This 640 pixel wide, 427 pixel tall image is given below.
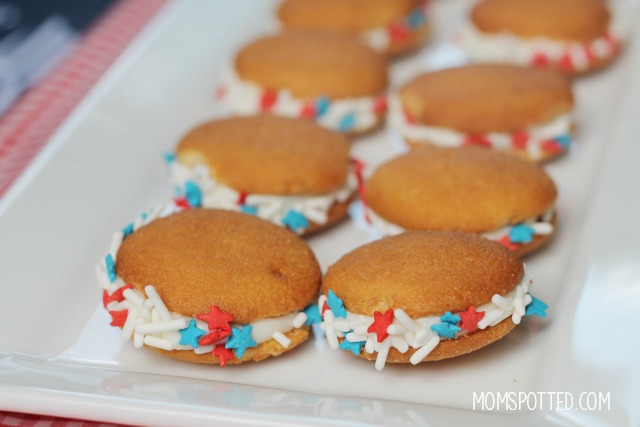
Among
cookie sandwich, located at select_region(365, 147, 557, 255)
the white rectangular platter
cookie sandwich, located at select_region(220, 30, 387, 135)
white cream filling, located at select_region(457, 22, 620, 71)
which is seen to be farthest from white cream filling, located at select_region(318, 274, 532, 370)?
white cream filling, located at select_region(457, 22, 620, 71)

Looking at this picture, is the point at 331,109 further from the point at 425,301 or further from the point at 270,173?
the point at 425,301

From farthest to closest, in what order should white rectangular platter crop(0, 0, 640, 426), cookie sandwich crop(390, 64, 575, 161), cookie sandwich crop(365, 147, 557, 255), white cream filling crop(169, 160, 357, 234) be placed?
cookie sandwich crop(390, 64, 575, 161) → white cream filling crop(169, 160, 357, 234) → cookie sandwich crop(365, 147, 557, 255) → white rectangular platter crop(0, 0, 640, 426)

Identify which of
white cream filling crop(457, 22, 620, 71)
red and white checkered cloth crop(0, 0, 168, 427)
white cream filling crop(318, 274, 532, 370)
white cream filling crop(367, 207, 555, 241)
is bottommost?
white cream filling crop(457, 22, 620, 71)

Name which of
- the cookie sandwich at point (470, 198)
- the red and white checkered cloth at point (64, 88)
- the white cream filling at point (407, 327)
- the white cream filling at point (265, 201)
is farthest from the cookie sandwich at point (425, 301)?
the red and white checkered cloth at point (64, 88)

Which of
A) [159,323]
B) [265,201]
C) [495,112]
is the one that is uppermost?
[159,323]

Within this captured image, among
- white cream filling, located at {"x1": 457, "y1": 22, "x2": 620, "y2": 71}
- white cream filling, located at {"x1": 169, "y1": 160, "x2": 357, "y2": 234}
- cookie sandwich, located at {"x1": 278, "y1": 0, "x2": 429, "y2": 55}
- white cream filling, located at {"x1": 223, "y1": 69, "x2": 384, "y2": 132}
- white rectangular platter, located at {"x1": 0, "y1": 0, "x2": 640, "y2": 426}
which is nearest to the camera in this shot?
white rectangular platter, located at {"x1": 0, "y1": 0, "x2": 640, "y2": 426}

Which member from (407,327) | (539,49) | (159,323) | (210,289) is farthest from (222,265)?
(539,49)

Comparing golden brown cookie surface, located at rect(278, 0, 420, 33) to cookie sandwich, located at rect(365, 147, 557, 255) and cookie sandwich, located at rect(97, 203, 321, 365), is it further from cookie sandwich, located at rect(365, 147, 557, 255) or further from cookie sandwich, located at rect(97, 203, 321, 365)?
cookie sandwich, located at rect(97, 203, 321, 365)
